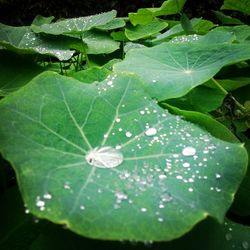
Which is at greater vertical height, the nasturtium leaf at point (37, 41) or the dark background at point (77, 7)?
the nasturtium leaf at point (37, 41)

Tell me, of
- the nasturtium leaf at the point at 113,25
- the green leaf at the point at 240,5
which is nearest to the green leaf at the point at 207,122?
the nasturtium leaf at the point at 113,25

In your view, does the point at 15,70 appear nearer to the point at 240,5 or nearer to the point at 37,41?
the point at 37,41

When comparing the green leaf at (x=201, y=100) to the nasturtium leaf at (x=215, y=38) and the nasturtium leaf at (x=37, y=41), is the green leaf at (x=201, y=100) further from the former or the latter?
the nasturtium leaf at (x=37, y=41)

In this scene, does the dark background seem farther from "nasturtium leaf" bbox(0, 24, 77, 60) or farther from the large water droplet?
the large water droplet

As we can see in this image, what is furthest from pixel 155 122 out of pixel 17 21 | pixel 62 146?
pixel 17 21

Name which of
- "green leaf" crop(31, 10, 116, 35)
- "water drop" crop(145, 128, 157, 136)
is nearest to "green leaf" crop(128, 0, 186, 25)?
"green leaf" crop(31, 10, 116, 35)
